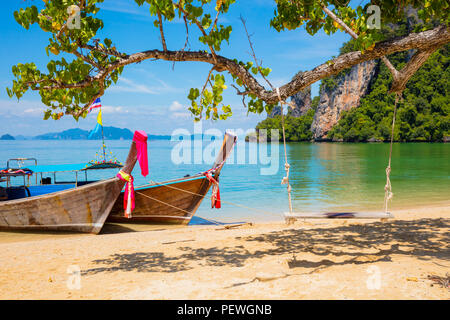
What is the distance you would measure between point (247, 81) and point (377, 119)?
87941 millimetres

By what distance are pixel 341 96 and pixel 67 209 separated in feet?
310

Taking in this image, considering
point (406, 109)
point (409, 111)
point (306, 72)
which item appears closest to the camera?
point (306, 72)

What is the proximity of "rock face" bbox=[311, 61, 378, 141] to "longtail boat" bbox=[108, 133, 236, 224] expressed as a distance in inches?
3396

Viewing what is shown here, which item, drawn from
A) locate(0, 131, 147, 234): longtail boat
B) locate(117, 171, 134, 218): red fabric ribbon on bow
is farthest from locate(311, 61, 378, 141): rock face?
locate(0, 131, 147, 234): longtail boat

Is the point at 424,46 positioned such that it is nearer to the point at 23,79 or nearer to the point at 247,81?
the point at 247,81

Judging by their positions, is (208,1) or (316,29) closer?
(208,1)

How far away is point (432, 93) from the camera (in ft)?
254

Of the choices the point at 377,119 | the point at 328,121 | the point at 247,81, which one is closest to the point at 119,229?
the point at 247,81

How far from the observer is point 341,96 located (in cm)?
9394

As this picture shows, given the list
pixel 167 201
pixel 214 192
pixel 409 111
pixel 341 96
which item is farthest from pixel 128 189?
pixel 341 96

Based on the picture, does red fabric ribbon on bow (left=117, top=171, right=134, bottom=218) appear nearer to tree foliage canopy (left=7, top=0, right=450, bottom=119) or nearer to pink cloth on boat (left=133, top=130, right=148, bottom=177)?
pink cloth on boat (left=133, top=130, right=148, bottom=177)

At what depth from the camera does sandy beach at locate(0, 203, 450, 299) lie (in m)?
3.45

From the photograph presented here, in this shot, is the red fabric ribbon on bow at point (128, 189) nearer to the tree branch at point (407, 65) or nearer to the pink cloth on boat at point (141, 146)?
the pink cloth on boat at point (141, 146)

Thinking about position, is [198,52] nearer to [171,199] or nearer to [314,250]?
[314,250]
